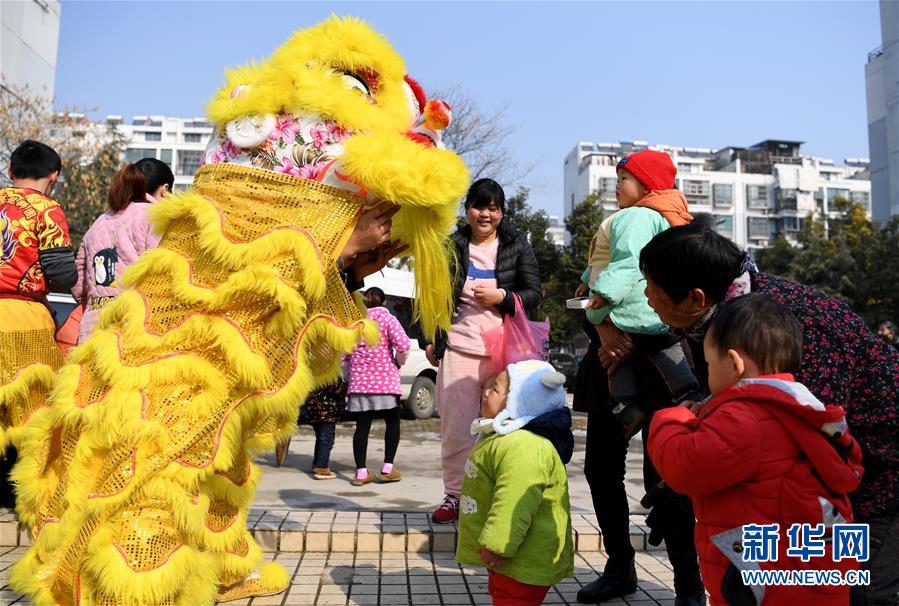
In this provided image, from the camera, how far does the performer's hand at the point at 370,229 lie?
2.48m

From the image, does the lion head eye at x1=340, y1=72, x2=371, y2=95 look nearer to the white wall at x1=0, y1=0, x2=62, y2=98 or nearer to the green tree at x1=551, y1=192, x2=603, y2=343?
the green tree at x1=551, y1=192, x2=603, y2=343

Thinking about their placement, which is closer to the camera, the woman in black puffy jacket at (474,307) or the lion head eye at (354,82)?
the lion head eye at (354,82)

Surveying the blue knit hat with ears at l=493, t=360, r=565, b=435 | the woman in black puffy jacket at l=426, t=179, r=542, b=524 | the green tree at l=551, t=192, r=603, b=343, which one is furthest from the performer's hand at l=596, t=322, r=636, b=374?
the green tree at l=551, t=192, r=603, b=343

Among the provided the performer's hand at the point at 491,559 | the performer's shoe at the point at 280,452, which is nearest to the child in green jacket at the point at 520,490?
the performer's hand at the point at 491,559

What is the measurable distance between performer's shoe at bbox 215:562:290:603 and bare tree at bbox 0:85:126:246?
19170 millimetres

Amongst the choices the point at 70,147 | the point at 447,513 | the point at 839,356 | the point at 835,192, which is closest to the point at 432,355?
the point at 447,513

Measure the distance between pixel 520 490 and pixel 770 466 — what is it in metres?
1.00

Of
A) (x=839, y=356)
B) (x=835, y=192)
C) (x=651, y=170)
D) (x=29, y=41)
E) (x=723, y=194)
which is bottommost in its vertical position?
(x=839, y=356)

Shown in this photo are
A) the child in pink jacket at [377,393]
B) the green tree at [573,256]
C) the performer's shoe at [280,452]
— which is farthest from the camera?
the green tree at [573,256]

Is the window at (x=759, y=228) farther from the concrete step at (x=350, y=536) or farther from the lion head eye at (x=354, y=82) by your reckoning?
the lion head eye at (x=354, y=82)

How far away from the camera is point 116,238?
3.93 m

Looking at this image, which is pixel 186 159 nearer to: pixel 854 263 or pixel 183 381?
pixel 854 263

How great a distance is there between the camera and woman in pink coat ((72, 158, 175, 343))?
3.88 meters

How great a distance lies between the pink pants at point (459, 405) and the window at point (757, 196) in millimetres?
74067
